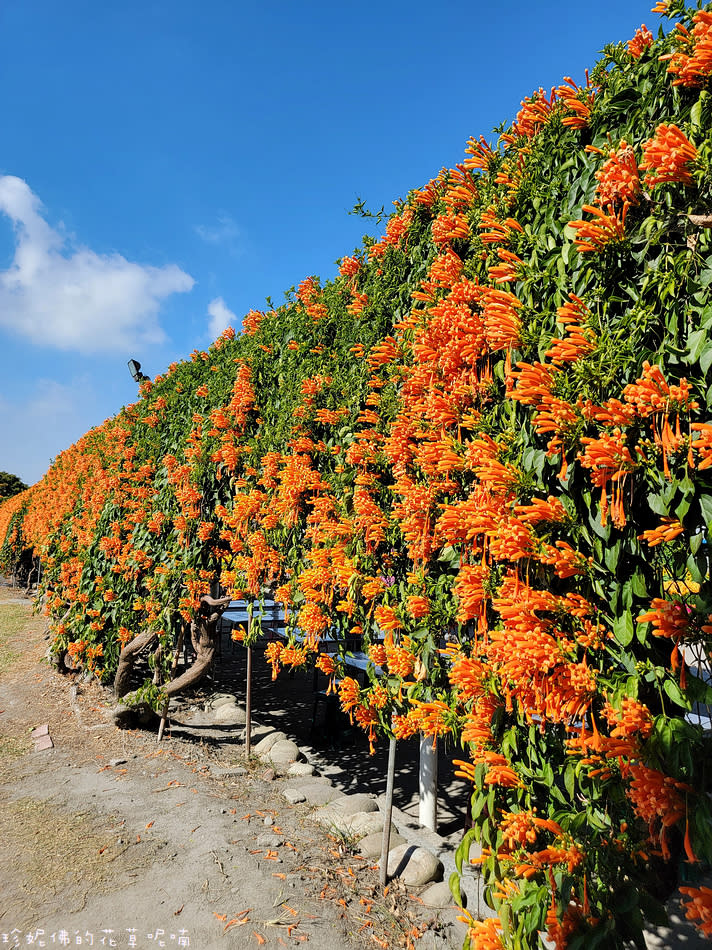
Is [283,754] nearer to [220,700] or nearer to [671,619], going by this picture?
[220,700]

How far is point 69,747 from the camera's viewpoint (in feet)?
24.3

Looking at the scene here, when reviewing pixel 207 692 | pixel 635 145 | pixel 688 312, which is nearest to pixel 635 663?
pixel 688 312

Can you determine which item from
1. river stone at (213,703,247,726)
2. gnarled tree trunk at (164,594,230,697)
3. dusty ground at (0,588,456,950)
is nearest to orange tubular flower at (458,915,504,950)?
dusty ground at (0,588,456,950)

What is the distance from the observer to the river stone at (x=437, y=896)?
423 cm

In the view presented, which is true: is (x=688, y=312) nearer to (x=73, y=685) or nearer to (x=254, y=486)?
(x=254, y=486)

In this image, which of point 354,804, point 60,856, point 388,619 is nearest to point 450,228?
point 388,619

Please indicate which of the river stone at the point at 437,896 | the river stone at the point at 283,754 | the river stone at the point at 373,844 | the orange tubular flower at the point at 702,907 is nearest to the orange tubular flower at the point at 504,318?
the orange tubular flower at the point at 702,907

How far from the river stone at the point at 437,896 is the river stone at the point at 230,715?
4.90 meters

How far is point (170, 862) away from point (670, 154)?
569 cm

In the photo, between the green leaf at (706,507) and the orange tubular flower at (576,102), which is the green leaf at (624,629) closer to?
the green leaf at (706,507)

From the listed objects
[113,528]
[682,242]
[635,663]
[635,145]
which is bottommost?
[635,663]

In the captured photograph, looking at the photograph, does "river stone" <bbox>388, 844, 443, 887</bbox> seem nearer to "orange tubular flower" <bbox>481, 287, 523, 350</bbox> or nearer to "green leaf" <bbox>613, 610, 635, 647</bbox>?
"green leaf" <bbox>613, 610, 635, 647</bbox>

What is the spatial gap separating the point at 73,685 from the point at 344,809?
6.71m

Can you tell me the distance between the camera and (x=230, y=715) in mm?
9102
